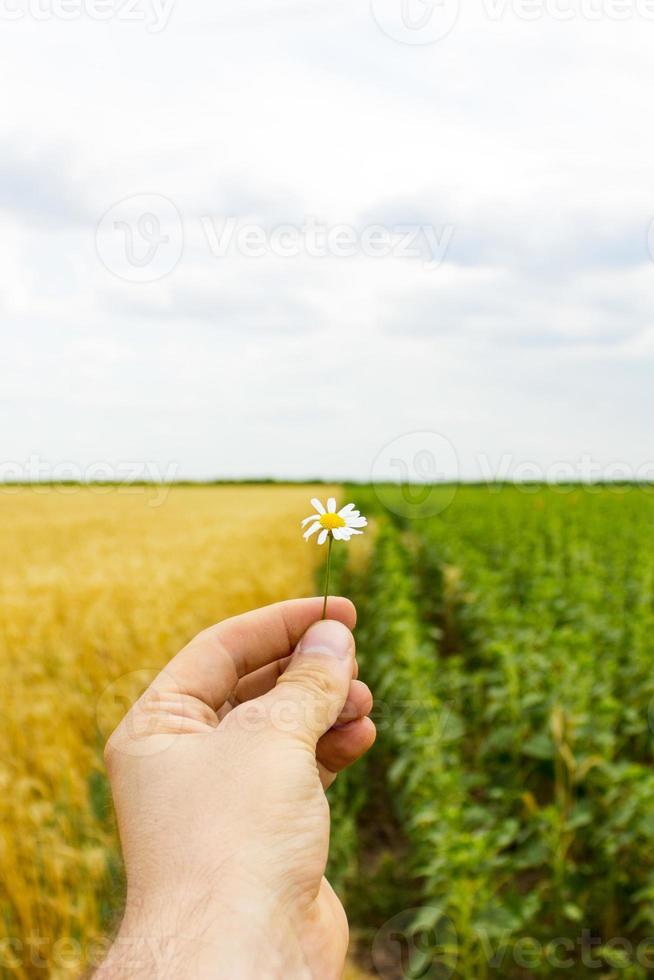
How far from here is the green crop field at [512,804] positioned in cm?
426

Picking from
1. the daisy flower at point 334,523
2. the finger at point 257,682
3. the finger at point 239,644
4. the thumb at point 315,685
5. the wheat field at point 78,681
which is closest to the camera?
the daisy flower at point 334,523

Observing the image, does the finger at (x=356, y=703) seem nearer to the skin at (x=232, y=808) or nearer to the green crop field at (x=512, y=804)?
the skin at (x=232, y=808)

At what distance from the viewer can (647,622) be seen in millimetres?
6738

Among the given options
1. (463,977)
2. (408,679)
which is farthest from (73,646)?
→ (463,977)

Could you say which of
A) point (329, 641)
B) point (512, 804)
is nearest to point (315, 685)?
point (329, 641)

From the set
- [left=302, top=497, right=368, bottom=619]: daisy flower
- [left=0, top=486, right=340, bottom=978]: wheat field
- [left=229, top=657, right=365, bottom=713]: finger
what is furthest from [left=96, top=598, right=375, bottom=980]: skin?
[left=302, top=497, right=368, bottom=619]: daisy flower

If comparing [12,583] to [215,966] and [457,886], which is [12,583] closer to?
[457,886]

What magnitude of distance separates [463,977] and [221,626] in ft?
10.9

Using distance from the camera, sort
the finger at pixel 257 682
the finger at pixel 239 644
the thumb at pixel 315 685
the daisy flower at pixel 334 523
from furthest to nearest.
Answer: the finger at pixel 257 682 → the finger at pixel 239 644 → the thumb at pixel 315 685 → the daisy flower at pixel 334 523

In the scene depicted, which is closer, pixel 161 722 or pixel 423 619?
pixel 161 722

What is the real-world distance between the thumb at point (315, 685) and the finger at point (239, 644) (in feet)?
0.33

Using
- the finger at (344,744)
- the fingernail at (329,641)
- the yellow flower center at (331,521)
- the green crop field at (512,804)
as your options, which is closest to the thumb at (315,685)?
the fingernail at (329,641)

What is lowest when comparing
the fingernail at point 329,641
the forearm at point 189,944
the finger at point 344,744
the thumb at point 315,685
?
the forearm at point 189,944

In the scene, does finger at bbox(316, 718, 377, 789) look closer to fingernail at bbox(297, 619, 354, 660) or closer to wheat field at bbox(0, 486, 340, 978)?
fingernail at bbox(297, 619, 354, 660)
